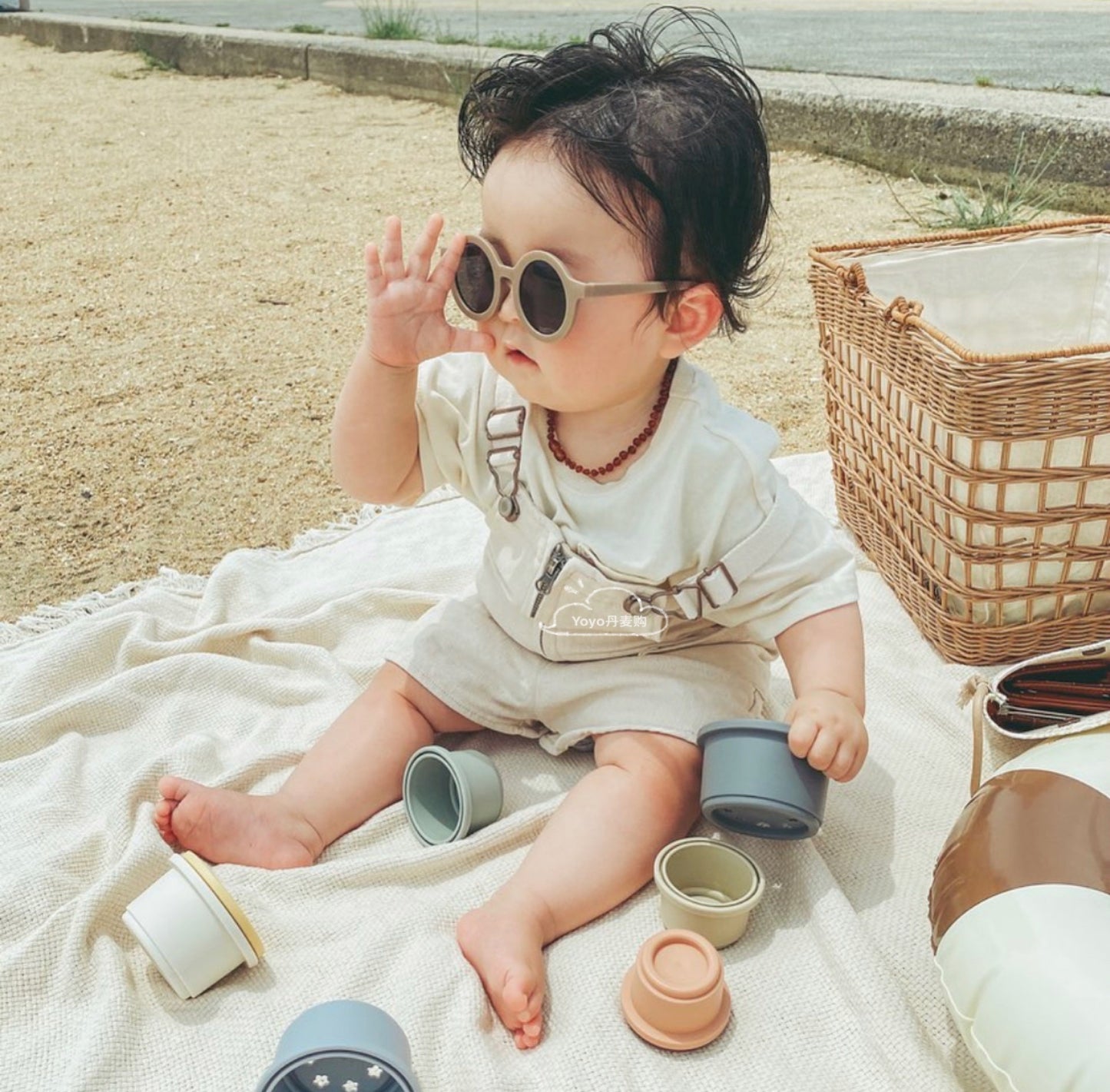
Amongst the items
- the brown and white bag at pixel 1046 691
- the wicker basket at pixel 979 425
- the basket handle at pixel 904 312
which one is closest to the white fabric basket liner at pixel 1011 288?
the wicker basket at pixel 979 425

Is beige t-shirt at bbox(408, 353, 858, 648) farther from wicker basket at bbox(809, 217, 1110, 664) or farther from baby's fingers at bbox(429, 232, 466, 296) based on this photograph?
wicker basket at bbox(809, 217, 1110, 664)

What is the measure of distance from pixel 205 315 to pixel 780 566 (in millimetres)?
2535

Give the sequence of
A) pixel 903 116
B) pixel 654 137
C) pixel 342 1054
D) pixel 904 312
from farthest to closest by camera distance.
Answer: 1. pixel 903 116
2. pixel 904 312
3. pixel 654 137
4. pixel 342 1054

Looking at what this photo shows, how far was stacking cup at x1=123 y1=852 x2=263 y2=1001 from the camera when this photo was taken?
4.61 feet

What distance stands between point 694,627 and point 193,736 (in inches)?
30.9

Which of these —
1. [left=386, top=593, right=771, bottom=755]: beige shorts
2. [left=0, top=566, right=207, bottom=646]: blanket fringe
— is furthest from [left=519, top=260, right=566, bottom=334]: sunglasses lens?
[left=0, top=566, right=207, bottom=646]: blanket fringe

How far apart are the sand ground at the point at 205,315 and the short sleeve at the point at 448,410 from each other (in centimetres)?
89

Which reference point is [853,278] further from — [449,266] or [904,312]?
[449,266]

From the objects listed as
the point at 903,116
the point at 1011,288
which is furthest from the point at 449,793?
the point at 903,116

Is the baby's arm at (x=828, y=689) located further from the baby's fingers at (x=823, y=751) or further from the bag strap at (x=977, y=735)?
the bag strap at (x=977, y=735)

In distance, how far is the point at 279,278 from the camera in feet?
13.0

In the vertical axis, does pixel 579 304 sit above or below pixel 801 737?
above

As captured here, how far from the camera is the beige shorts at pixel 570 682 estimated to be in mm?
1718

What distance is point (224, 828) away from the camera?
5.35ft
